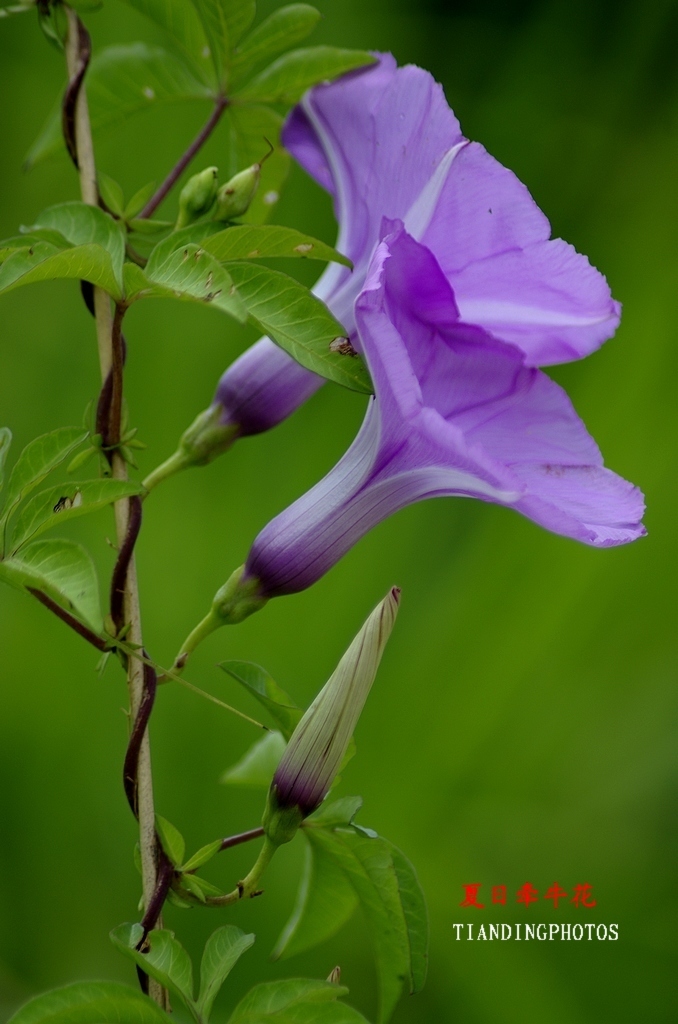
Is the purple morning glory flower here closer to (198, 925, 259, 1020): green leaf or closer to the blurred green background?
(198, 925, 259, 1020): green leaf

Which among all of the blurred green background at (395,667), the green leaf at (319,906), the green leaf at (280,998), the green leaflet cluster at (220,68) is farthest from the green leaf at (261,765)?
the blurred green background at (395,667)

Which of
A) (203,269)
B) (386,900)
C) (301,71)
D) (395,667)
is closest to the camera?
(203,269)

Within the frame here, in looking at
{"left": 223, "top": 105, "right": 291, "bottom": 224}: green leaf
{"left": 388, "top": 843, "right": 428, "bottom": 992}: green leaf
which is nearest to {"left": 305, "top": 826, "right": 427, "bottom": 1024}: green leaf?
{"left": 388, "top": 843, "right": 428, "bottom": 992}: green leaf

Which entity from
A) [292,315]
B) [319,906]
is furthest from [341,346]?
[319,906]

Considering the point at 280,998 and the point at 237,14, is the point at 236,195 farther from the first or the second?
the point at 280,998

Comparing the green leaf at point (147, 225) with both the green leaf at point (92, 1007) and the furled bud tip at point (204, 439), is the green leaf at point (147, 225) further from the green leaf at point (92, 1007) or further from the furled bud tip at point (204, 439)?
the green leaf at point (92, 1007)
